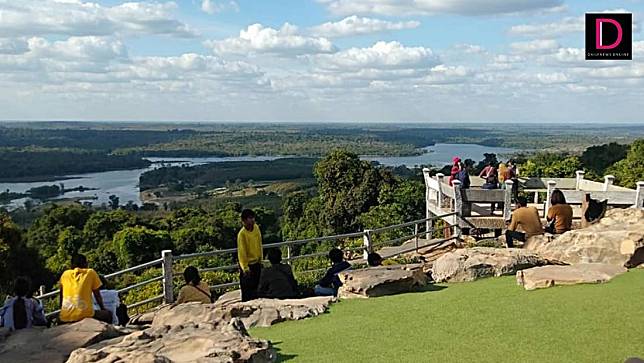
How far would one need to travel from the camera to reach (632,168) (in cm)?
2809

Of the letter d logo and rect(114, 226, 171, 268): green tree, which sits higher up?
the letter d logo

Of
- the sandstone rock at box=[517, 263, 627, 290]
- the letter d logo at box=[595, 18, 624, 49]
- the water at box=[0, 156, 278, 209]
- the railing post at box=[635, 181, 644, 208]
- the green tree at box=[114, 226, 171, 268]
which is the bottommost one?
the water at box=[0, 156, 278, 209]

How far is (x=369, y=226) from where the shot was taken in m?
30.0

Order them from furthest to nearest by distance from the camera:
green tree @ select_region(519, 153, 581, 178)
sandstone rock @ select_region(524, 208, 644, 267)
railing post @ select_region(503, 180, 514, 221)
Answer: green tree @ select_region(519, 153, 581, 178) → railing post @ select_region(503, 180, 514, 221) → sandstone rock @ select_region(524, 208, 644, 267)

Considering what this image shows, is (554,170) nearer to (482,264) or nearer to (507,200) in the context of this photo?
(507,200)

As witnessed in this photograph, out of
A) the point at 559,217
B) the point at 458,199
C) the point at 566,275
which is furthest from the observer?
the point at 458,199

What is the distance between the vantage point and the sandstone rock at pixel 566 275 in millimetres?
7961

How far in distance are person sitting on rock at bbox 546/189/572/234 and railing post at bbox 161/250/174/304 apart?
665 cm

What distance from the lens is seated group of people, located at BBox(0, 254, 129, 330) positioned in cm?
673

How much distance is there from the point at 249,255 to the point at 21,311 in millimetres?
3102

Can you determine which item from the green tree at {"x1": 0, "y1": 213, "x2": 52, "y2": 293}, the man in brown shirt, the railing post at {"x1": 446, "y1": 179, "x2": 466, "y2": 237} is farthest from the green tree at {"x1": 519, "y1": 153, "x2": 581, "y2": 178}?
Result: the green tree at {"x1": 0, "y1": 213, "x2": 52, "y2": 293}

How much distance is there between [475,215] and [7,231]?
23.1 metres

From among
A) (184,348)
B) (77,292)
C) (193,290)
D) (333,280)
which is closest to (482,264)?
(333,280)

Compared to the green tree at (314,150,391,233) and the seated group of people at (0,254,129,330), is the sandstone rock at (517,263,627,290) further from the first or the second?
the green tree at (314,150,391,233)
